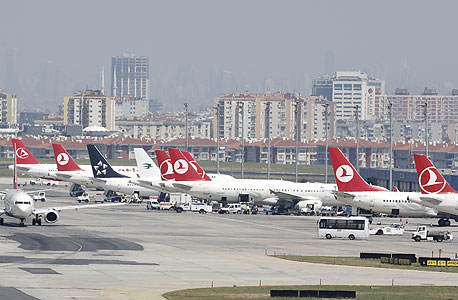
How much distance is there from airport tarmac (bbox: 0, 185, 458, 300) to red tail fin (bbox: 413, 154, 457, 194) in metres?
5.37

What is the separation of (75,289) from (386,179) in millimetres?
113806

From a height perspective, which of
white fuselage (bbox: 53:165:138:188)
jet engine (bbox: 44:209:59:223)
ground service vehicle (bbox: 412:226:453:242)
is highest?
white fuselage (bbox: 53:165:138:188)

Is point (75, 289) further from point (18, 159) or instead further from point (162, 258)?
point (18, 159)

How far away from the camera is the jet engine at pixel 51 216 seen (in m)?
105

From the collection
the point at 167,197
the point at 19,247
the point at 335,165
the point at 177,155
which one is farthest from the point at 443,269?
the point at 167,197

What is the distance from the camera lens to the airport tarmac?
204ft

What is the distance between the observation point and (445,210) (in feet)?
364

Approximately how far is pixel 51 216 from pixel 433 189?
39567mm

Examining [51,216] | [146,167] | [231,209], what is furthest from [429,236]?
[146,167]

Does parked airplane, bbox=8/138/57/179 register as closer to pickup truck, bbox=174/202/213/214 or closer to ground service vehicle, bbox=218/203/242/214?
pickup truck, bbox=174/202/213/214

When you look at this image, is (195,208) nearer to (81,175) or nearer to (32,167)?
(81,175)

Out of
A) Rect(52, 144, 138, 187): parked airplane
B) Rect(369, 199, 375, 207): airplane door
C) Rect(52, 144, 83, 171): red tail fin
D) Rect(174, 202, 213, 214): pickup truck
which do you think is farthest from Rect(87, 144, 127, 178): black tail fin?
Rect(369, 199, 375, 207): airplane door

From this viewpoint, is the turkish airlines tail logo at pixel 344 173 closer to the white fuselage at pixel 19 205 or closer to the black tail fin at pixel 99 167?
the white fuselage at pixel 19 205

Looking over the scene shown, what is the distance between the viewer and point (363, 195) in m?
118
